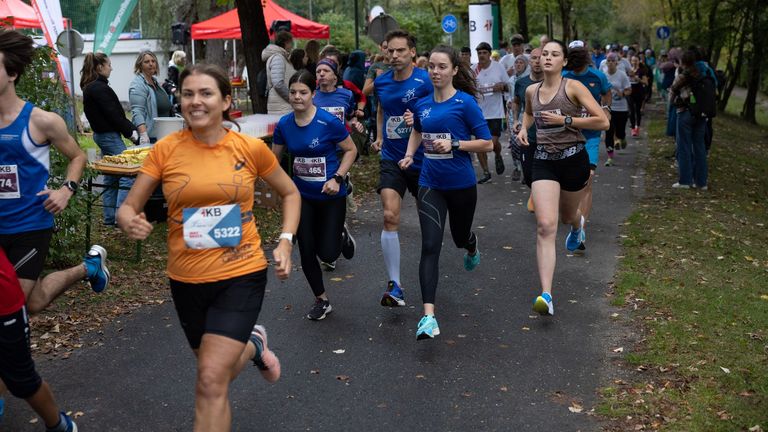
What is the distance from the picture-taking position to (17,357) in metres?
4.57

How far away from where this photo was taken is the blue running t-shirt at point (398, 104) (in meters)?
8.09

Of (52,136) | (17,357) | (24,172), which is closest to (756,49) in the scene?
(52,136)

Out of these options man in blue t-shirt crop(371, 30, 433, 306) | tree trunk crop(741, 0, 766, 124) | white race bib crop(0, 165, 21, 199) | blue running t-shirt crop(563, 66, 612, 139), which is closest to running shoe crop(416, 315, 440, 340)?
man in blue t-shirt crop(371, 30, 433, 306)

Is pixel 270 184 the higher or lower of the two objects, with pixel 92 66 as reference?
lower

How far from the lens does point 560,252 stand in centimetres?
997

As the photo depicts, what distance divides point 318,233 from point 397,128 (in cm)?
131

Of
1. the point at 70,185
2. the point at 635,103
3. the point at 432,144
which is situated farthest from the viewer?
the point at 635,103

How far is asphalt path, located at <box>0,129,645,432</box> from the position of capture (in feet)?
17.7

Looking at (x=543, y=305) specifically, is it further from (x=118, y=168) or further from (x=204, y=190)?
(x=118, y=168)

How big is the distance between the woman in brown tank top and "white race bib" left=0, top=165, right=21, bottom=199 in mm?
4042

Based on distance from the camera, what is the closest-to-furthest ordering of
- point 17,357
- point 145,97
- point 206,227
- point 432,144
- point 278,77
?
point 206,227
point 17,357
point 432,144
point 145,97
point 278,77

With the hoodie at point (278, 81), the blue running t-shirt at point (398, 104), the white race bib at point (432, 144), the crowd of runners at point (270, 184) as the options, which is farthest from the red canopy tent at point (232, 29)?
the white race bib at point (432, 144)

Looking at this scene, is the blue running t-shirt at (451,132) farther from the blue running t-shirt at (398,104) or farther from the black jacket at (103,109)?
the black jacket at (103,109)

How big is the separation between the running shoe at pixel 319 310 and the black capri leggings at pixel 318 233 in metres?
0.15
